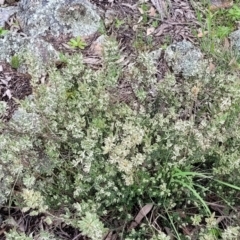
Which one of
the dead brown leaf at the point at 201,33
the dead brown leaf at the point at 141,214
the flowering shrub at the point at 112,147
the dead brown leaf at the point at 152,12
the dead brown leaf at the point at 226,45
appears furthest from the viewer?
the dead brown leaf at the point at 152,12

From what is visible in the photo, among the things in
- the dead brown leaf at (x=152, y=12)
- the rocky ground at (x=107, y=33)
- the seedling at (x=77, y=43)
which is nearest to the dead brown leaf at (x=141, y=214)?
the rocky ground at (x=107, y=33)

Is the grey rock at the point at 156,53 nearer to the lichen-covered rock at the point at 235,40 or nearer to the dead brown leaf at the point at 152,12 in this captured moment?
the dead brown leaf at the point at 152,12

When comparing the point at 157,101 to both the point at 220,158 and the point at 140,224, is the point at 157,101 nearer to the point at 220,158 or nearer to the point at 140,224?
the point at 220,158

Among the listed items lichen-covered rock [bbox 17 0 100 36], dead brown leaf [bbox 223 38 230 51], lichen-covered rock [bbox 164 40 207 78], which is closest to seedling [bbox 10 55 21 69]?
lichen-covered rock [bbox 17 0 100 36]

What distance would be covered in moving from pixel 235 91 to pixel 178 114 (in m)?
0.38

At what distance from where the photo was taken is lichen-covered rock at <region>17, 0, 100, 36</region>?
A: 11.3 feet

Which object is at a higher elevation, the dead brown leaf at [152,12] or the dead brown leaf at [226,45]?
the dead brown leaf at [152,12]

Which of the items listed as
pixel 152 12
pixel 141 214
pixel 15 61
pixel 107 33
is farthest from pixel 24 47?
pixel 141 214

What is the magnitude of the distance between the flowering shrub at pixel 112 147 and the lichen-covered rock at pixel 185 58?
1.92 feet

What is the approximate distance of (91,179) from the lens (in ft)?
7.59

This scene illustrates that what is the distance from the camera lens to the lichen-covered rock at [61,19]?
3459mm

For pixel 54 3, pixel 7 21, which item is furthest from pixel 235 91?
pixel 7 21

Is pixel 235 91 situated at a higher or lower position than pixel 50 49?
higher

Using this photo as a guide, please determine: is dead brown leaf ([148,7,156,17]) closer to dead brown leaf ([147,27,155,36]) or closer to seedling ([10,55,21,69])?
dead brown leaf ([147,27,155,36])
